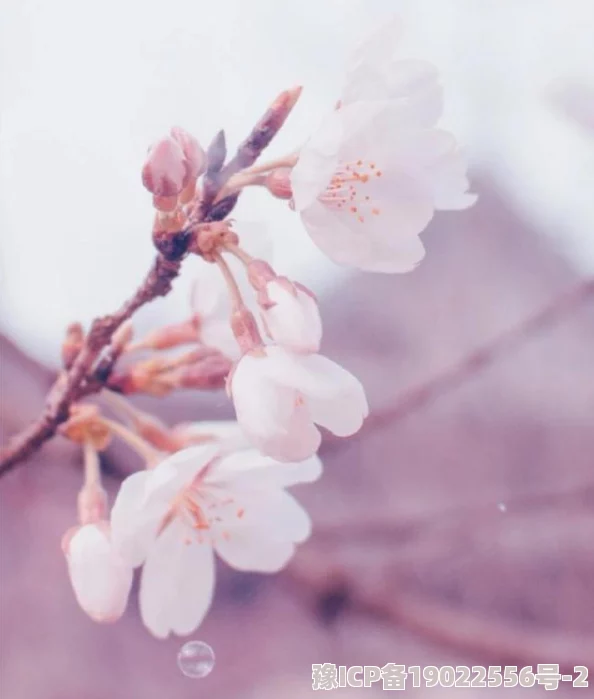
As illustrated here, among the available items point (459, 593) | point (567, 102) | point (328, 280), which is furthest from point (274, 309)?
point (459, 593)

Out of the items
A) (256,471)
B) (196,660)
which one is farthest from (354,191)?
(196,660)

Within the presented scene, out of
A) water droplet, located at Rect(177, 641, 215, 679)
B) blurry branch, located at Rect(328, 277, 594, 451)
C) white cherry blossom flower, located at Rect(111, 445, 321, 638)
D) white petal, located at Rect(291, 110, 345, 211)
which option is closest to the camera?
white petal, located at Rect(291, 110, 345, 211)

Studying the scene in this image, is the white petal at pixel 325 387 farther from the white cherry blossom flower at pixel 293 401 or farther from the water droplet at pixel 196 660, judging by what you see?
the water droplet at pixel 196 660

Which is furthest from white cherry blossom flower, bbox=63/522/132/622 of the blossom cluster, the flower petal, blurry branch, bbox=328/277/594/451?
blurry branch, bbox=328/277/594/451

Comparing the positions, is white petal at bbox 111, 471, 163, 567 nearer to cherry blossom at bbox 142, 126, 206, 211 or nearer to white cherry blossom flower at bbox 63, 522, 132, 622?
white cherry blossom flower at bbox 63, 522, 132, 622

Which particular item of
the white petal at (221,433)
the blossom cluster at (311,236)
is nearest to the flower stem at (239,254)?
the blossom cluster at (311,236)

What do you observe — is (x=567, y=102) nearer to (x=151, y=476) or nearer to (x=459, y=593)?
(x=151, y=476)

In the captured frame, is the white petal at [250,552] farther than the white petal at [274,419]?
Yes

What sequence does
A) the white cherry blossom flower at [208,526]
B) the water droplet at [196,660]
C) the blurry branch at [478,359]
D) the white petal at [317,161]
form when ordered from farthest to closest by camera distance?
the blurry branch at [478,359]
the water droplet at [196,660]
the white cherry blossom flower at [208,526]
the white petal at [317,161]
